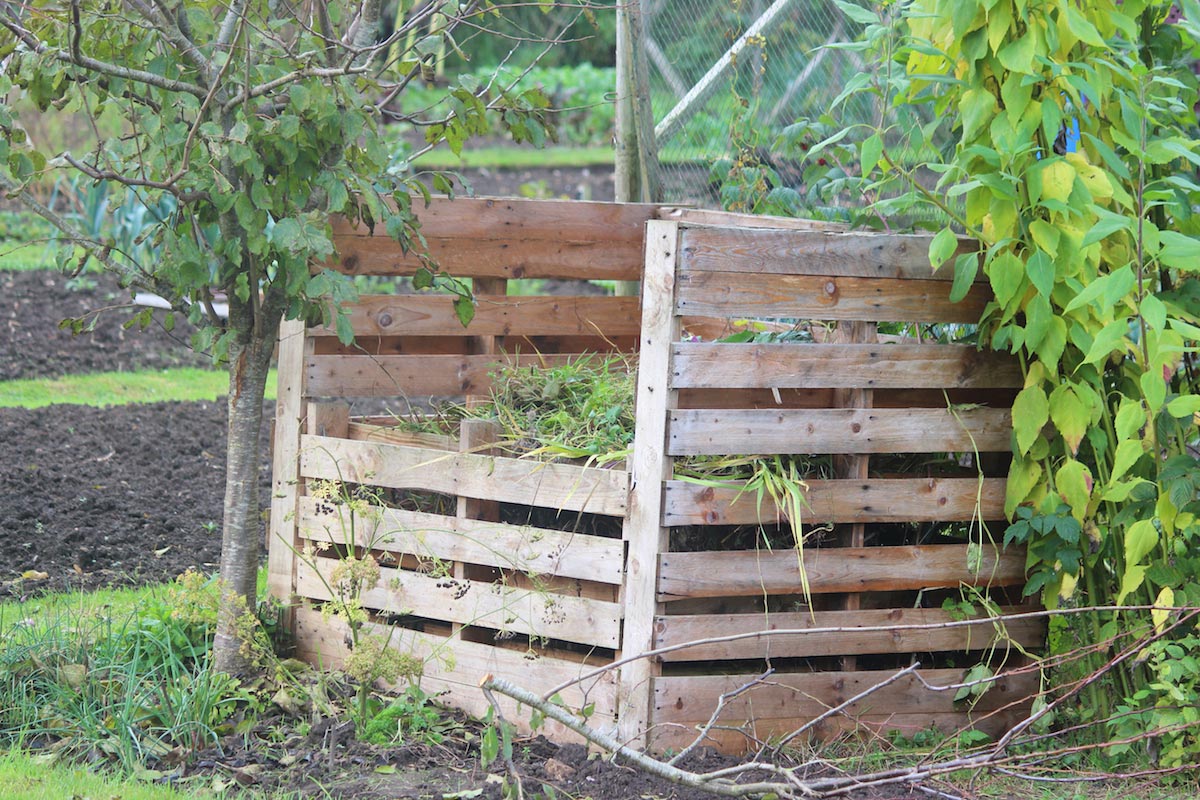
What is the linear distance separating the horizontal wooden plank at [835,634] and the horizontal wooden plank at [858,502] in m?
0.29

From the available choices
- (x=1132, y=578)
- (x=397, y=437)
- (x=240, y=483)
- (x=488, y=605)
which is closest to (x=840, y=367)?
(x=1132, y=578)

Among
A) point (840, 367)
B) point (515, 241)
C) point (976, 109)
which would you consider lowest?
point (840, 367)

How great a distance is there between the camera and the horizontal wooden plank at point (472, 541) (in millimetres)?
3557

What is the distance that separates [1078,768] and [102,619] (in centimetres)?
321

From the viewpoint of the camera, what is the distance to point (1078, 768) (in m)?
3.63

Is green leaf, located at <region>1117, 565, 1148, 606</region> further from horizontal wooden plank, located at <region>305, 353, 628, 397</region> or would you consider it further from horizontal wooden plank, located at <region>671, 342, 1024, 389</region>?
horizontal wooden plank, located at <region>305, 353, 628, 397</region>

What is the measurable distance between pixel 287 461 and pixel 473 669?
1.04 metres

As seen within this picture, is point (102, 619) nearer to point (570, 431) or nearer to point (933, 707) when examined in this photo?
point (570, 431)

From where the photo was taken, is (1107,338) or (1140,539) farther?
(1140,539)

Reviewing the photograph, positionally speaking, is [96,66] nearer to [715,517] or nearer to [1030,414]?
[715,517]

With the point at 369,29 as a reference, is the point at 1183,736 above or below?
below

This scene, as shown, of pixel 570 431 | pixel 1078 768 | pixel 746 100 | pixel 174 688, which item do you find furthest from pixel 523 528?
pixel 746 100

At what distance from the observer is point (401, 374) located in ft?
14.0

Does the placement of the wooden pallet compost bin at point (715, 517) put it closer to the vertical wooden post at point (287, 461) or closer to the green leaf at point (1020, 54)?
the vertical wooden post at point (287, 461)
